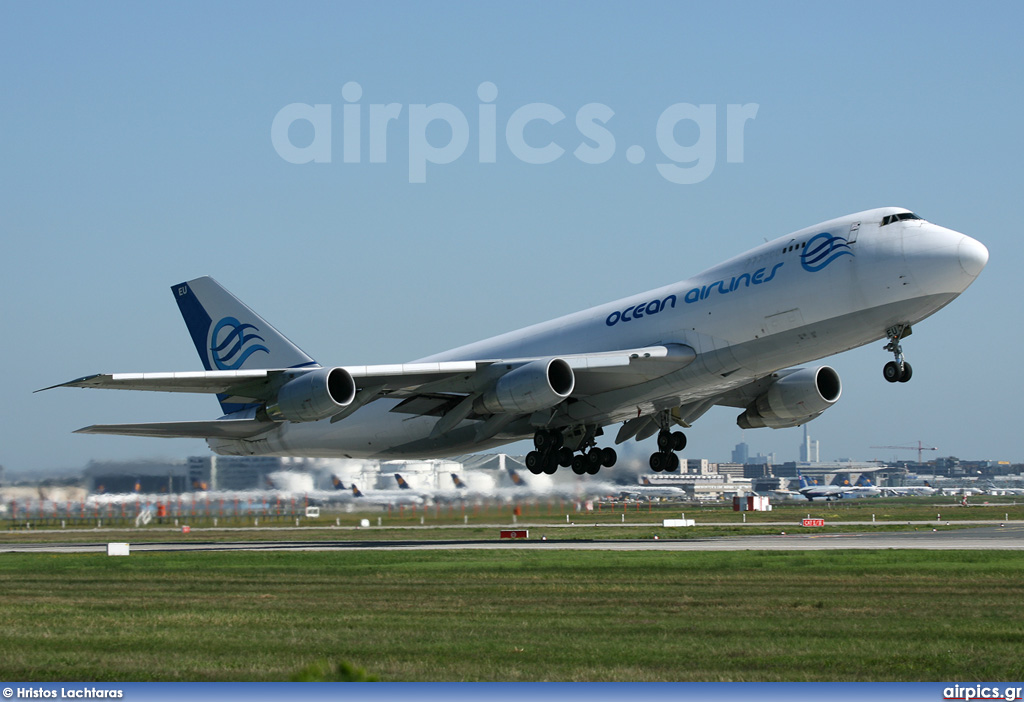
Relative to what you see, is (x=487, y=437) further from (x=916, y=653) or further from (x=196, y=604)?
(x=916, y=653)

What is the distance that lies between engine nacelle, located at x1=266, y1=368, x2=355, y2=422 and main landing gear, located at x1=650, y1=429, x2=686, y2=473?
1230cm

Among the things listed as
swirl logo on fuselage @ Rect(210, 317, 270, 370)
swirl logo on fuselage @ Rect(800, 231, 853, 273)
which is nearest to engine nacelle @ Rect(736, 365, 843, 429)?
swirl logo on fuselage @ Rect(800, 231, 853, 273)

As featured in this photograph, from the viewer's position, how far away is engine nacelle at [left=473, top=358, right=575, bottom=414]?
1229 inches

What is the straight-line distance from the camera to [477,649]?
605 inches

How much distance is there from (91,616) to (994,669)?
15.4m

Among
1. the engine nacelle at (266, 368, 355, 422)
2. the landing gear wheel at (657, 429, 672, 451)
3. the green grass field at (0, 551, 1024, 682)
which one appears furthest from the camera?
the landing gear wheel at (657, 429, 672, 451)

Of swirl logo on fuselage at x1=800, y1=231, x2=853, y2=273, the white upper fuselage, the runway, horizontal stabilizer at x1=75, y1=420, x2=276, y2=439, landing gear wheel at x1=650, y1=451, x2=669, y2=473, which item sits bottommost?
the runway

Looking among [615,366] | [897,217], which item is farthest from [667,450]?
[897,217]

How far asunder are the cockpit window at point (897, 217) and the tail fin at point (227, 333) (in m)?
21.7

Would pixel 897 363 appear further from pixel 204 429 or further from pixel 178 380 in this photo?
pixel 204 429

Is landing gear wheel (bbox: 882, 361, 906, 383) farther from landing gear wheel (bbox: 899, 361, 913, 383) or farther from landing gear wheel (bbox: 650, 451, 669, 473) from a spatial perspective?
landing gear wheel (bbox: 650, 451, 669, 473)

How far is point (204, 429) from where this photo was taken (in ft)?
132

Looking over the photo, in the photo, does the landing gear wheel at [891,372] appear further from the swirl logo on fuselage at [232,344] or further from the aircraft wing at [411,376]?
the swirl logo on fuselage at [232,344]

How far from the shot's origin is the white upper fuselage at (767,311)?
2738 cm
